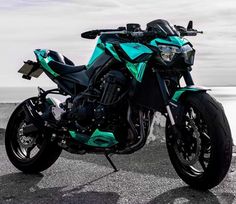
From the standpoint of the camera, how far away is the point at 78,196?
497 cm

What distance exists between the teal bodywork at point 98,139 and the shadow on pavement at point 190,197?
0.77 m

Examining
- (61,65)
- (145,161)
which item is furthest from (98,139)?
(145,161)

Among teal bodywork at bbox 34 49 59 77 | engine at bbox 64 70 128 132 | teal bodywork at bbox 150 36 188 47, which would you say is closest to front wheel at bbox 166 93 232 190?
teal bodywork at bbox 150 36 188 47

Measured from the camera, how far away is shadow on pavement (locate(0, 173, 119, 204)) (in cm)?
→ 482

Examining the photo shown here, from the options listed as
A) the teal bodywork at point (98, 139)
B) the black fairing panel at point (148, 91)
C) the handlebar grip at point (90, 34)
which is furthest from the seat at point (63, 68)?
the black fairing panel at point (148, 91)

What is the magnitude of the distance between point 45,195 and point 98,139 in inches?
31.5

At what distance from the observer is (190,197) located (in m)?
4.82

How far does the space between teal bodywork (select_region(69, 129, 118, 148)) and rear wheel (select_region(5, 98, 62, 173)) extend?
0.62 m

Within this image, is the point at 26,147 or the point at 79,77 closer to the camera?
the point at 79,77

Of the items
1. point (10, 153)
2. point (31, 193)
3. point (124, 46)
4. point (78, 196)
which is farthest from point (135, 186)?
point (10, 153)

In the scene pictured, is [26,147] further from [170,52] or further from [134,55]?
[170,52]

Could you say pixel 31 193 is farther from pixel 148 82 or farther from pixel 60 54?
pixel 60 54

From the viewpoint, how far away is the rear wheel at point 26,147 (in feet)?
20.0

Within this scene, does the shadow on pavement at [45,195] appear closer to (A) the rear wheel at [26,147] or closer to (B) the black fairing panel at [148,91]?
(A) the rear wheel at [26,147]
